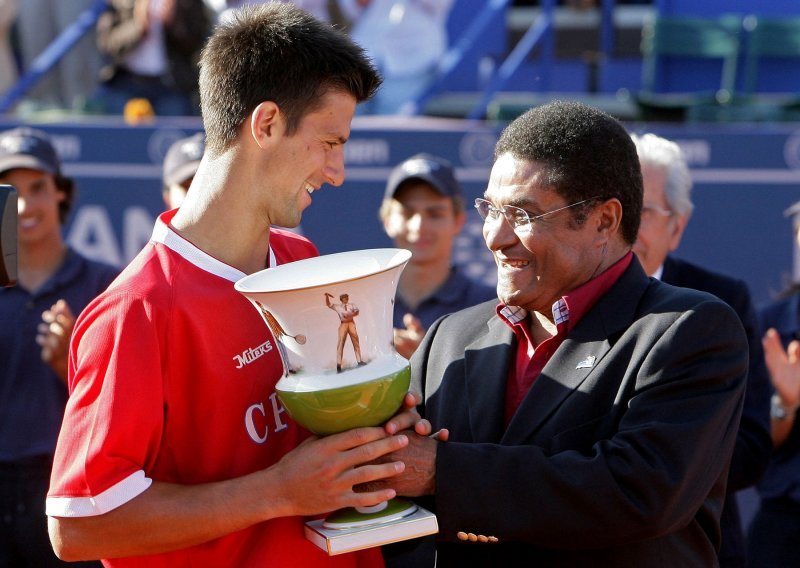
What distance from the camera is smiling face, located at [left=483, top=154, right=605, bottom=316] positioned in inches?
102

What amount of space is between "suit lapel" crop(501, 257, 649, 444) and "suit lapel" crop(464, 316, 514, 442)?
75 millimetres

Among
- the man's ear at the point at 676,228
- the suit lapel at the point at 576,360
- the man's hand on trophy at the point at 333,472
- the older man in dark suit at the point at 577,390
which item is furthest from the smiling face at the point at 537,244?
the man's ear at the point at 676,228

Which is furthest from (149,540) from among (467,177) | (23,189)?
(467,177)

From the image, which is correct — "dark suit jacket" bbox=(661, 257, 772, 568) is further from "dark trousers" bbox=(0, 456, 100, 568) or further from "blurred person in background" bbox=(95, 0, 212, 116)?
"blurred person in background" bbox=(95, 0, 212, 116)

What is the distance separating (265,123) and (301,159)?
0.35 feet

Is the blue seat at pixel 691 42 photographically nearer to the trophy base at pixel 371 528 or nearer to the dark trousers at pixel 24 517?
the dark trousers at pixel 24 517

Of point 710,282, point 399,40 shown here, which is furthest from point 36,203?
point 399,40

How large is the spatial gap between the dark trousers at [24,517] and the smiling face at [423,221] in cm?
173

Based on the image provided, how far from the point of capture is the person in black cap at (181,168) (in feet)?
14.9

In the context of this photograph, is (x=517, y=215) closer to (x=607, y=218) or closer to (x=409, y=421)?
(x=607, y=218)

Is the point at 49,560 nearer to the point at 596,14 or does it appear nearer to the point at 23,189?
the point at 23,189

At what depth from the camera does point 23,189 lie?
4652mm

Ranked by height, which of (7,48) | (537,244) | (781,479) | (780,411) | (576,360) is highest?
(7,48)

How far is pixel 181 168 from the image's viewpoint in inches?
181
